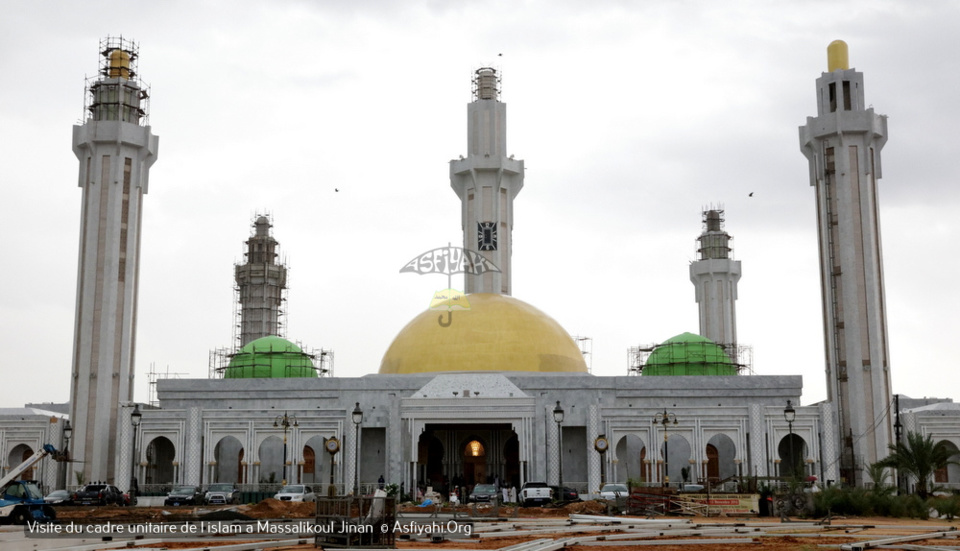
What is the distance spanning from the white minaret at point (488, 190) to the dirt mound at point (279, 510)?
3205 cm

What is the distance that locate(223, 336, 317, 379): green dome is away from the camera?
234 feet

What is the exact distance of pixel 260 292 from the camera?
322 feet

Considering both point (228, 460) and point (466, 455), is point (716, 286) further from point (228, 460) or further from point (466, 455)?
point (228, 460)

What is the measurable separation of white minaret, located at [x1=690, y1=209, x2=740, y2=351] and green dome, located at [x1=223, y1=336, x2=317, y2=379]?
32.9 m

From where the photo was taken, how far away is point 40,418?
211 feet

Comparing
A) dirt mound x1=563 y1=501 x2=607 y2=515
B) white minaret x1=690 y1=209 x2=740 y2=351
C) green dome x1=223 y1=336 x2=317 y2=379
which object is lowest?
dirt mound x1=563 y1=501 x2=607 y2=515

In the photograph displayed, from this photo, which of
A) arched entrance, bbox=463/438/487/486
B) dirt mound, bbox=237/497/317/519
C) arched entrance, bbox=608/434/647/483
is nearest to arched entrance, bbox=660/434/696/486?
arched entrance, bbox=608/434/647/483

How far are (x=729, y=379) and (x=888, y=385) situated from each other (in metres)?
8.65

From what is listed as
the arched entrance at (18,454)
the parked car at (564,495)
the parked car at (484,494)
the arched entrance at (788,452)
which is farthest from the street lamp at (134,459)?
the arched entrance at (788,452)

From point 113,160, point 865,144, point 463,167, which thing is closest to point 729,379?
point 865,144

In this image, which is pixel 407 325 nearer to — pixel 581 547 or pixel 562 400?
pixel 562 400

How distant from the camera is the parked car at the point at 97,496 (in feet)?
167

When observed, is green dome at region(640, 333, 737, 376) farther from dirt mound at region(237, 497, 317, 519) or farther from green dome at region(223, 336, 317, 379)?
dirt mound at region(237, 497, 317, 519)

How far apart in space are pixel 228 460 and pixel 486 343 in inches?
634
